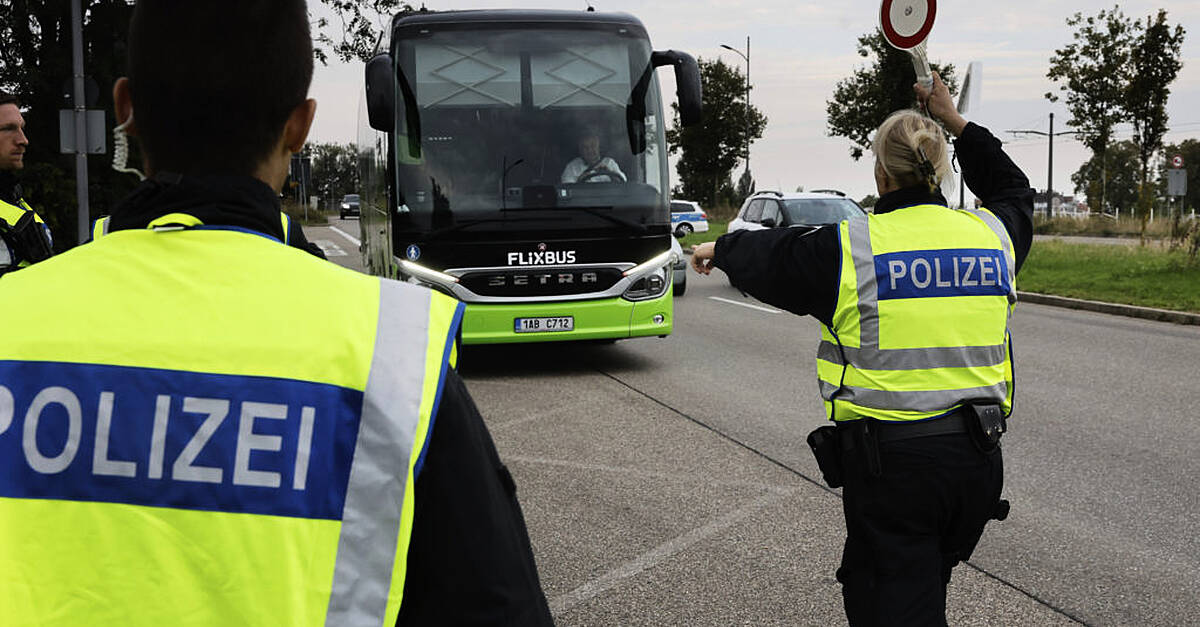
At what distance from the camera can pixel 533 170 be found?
32.6 ft

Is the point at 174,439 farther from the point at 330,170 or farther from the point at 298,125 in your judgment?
the point at 330,170

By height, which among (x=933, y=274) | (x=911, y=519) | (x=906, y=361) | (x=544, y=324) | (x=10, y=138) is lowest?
(x=544, y=324)

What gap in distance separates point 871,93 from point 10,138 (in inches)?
1451

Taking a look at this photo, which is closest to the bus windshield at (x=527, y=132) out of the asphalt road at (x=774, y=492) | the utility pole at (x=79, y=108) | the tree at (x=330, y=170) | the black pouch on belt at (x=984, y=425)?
the asphalt road at (x=774, y=492)

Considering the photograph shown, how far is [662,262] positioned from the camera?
33.2 ft

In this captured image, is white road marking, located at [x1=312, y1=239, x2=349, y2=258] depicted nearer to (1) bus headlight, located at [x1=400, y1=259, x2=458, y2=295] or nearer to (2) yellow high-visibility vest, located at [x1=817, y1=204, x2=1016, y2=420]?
(1) bus headlight, located at [x1=400, y1=259, x2=458, y2=295]

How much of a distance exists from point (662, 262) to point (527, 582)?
8.89 metres

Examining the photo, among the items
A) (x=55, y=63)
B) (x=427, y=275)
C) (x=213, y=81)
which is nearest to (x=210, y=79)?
(x=213, y=81)

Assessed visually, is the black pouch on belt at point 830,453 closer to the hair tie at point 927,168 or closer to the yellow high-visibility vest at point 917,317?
the yellow high-visibility vest at point 917,317

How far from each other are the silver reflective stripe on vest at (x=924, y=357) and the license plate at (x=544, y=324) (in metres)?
6.80

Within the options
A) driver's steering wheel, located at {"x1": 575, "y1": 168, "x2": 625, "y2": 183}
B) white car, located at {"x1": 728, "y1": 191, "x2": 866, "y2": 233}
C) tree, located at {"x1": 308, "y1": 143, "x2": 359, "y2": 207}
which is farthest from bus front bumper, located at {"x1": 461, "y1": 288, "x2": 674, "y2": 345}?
tree, located at {"x1": 308, "y1": 143, "x2": 359, "y2": 207}

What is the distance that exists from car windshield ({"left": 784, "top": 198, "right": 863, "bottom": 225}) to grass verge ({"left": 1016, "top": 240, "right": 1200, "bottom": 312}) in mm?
3228

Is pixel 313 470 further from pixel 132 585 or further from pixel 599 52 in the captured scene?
pixel 599 52

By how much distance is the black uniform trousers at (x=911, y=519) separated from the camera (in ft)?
9.68
